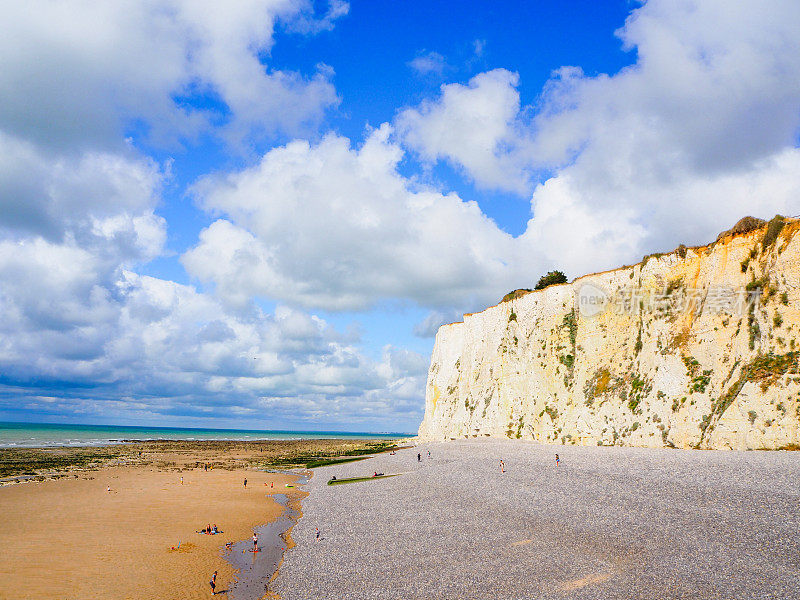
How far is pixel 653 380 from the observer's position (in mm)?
41625

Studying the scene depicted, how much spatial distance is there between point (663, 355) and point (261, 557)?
37.2m

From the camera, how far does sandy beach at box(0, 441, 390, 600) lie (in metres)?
18.1

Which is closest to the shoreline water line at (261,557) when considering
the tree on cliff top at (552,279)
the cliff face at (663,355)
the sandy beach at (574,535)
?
the sandy beach at (574,535)

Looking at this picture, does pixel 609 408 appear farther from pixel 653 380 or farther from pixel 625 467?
pixel 625 467

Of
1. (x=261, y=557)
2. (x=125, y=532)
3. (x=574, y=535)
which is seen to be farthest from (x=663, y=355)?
(x=125, y=532)

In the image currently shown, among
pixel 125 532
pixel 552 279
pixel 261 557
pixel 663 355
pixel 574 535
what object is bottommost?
pixel 261 557

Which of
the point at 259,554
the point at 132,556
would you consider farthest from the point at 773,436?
the point at 132,556

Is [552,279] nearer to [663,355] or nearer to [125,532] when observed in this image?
[663,355]

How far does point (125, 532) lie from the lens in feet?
84.4

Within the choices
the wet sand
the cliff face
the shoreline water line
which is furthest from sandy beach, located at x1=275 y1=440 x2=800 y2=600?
the cliff face

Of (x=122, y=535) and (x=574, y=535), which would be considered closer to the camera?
(x=574, y=535)

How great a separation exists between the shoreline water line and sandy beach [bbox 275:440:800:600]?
0.66 meters

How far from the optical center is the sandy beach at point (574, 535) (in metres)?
15.0

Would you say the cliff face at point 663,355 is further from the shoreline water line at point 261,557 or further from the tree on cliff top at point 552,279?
the shoreline water line at point 261,557
